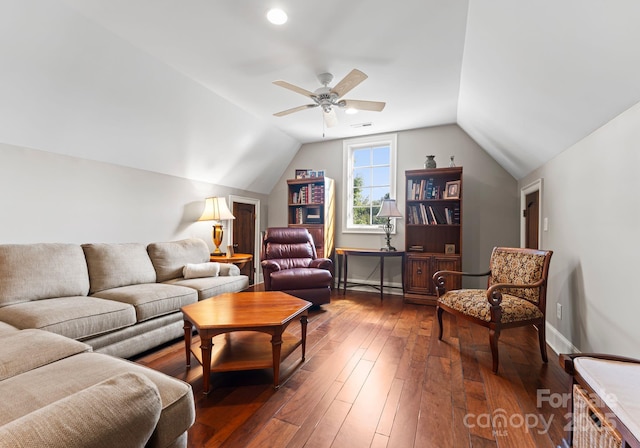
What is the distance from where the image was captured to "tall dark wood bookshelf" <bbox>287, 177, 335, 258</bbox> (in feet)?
16.1

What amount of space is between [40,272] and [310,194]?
354cm

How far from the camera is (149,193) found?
3695 mm

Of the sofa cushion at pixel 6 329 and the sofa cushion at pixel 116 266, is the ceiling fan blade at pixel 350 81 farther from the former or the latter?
the sofa cushion at pixel 6 329

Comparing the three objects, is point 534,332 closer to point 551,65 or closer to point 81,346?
point 551,65

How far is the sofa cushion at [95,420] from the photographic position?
53 cm

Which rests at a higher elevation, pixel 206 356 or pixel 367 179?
pixel 367 179

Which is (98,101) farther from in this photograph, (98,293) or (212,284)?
(212,284)

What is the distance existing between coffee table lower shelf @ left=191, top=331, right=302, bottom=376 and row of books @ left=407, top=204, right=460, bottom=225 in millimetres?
2803

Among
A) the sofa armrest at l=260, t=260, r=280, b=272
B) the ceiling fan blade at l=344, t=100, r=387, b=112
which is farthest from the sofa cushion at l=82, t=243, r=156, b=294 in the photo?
the ceiling fan blade at l=344, t=100, r=387, b=112

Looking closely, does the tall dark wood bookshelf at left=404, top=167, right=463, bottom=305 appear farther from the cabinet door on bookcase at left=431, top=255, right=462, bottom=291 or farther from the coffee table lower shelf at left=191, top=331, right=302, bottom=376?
the coffee table lower shelf at left=191, top=331, right=302, bottom=376

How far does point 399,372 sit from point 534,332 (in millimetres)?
1880

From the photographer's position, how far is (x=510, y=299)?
8.20ft

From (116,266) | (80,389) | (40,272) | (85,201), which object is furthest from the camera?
(85,201)

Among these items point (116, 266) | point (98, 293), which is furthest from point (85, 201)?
point (98, 293)
